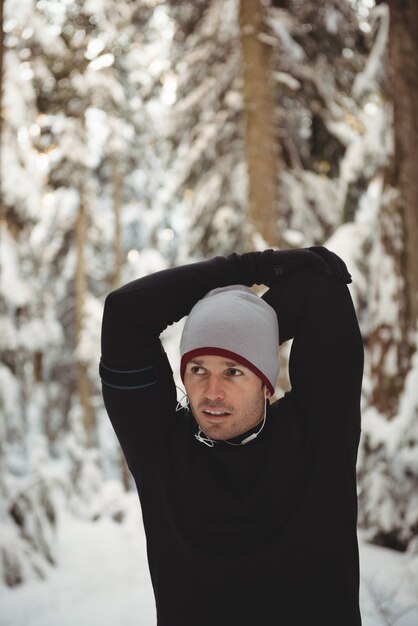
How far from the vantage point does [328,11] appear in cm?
775

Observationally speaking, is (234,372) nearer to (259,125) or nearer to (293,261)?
(293,261)

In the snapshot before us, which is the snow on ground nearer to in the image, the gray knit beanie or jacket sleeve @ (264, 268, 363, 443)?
jacket sleeve @ (264, 268, 363, 443)

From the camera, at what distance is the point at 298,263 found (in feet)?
6.64

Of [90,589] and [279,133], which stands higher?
[279,133]

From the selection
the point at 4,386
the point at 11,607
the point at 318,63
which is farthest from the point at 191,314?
the point at 318,63

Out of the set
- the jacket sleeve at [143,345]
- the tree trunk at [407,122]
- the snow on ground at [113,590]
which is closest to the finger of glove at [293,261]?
the jacket sleeve at [143,345]

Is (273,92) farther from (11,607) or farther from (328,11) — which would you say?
(11,607)

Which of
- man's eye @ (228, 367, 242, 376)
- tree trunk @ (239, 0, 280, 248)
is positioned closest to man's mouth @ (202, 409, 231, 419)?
man's eye @ (228, 367, 242, 376)

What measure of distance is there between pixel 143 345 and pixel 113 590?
12.6ft

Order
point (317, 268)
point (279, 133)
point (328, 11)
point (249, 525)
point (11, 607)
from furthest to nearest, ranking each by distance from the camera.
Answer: point (279, 133), point (328, 11), point (11, 607), point (317, 268), point (249, 525)

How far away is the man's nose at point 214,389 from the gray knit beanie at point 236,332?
91mm

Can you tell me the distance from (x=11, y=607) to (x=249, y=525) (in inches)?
156

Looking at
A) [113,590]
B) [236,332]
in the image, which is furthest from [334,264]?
[113,590]

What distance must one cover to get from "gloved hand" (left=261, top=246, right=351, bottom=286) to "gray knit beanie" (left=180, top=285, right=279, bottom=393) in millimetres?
149
